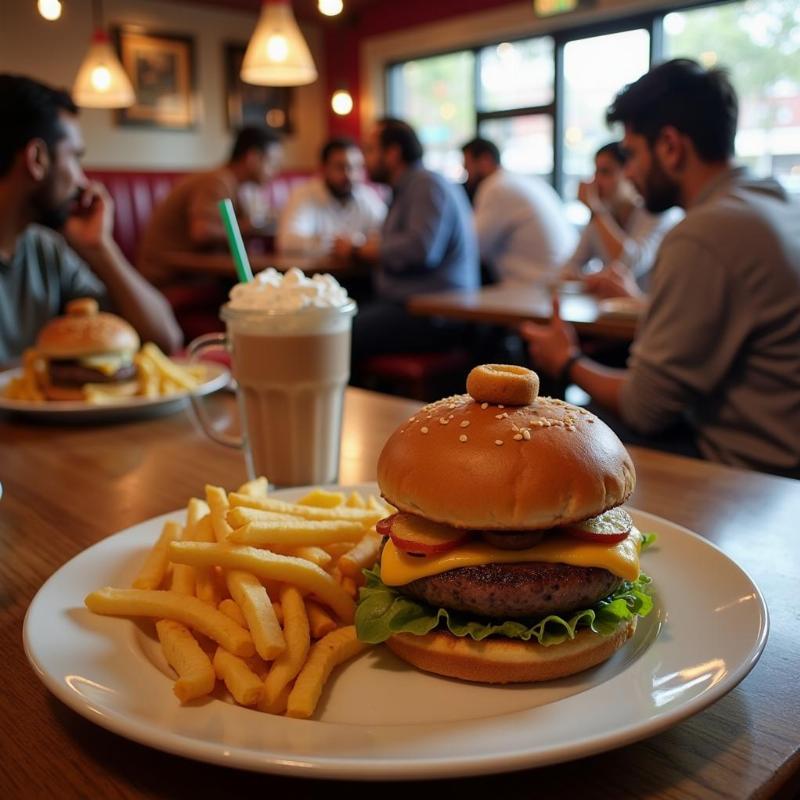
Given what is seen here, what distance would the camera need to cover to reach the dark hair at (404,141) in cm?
536

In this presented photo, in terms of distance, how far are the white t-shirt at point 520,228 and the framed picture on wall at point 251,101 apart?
206 inches

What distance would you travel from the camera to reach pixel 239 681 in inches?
29.6

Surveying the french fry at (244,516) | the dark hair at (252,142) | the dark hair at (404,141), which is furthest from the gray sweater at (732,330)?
the dark hair at (252,142)

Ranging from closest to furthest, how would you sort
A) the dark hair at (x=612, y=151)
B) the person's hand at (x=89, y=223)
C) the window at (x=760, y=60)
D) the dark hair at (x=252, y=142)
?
A: the person's hand at (x=89, y=223), the dark hair at (x=612, y=151), the window at (x=760, y=60), the dark hair at (x=252, y=142)

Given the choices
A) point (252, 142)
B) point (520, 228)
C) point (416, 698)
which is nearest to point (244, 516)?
point (416, 698)

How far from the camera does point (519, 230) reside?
6.10 m

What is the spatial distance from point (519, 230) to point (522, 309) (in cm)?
276

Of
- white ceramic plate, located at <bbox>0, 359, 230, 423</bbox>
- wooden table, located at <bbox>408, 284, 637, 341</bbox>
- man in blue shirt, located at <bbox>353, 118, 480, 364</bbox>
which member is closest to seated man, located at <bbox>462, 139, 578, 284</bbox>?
man in blue shirt, located at <bbox>353, 118, 480, 364</bbox>

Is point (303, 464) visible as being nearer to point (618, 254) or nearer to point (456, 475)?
point (456, 475)

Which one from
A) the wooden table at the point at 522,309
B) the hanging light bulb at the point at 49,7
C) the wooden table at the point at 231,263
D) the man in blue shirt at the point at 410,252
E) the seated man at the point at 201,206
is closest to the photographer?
the hanging light bulb at the point at 49,7

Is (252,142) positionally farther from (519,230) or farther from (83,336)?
(83,336)

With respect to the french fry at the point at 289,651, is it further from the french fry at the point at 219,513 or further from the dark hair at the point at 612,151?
the dark hair at the point at 612,151

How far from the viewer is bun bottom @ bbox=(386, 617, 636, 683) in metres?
0.82

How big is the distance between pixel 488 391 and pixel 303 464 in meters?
0.62
